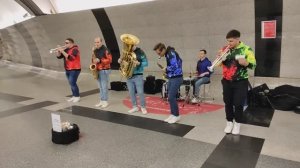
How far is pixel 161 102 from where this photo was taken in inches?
279

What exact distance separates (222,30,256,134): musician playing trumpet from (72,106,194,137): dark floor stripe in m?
0.89

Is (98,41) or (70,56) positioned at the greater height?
(98,41)

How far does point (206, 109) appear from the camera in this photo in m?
6.29

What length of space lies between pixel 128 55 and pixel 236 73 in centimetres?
245

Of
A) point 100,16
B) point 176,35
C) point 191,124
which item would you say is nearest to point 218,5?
point 176,35

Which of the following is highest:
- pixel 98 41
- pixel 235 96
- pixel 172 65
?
pixel 98 41

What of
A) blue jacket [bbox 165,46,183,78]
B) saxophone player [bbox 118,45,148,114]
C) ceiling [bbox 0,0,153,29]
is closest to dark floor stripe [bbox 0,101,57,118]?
saxophone player [bbox 118,45,148,114]

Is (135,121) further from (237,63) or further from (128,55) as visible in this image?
(237,63)

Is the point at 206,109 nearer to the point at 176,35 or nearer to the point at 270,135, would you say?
the point at 270,135

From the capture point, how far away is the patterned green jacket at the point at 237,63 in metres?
4.15

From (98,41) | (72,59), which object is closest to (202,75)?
(98,41)

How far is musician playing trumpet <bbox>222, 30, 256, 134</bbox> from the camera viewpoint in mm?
4148

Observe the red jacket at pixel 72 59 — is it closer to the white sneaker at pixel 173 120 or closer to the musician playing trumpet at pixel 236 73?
the white sneaker at pixel 173 120

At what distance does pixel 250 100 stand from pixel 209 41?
9.26 feet
